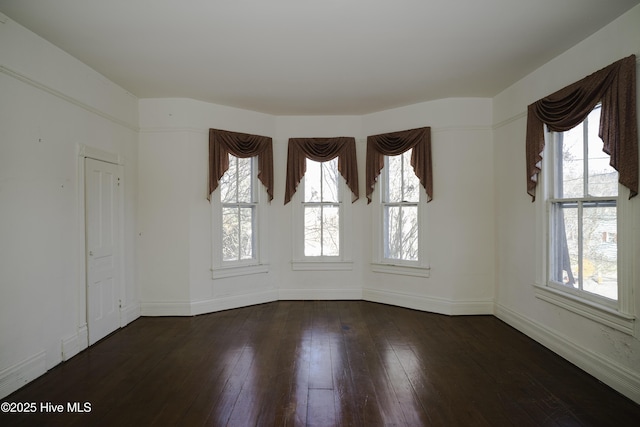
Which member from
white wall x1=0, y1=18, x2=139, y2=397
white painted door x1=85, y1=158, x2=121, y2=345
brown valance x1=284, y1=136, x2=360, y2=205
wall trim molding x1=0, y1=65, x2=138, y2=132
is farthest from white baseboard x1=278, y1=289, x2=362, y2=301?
wall trim molding x1=0, y1=65, x2=138, y2=132

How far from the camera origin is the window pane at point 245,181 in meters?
5.28

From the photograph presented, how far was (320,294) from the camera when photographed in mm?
5574

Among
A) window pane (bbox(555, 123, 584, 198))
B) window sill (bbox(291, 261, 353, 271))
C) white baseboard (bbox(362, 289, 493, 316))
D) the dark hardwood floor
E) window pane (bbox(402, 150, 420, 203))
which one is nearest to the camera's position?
the dark hardwood floor

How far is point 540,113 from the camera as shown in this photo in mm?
3615

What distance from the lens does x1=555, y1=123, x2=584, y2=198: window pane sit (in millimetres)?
3283

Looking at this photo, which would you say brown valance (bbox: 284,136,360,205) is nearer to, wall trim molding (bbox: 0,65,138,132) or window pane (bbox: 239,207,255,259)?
window pane (bbox: 239,207,255,259)

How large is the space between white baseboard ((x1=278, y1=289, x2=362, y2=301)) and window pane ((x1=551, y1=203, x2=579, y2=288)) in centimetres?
270

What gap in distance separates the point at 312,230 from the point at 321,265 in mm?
549

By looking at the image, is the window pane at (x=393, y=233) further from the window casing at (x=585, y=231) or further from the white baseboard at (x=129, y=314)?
the white baseboard at (x=129, y=314)

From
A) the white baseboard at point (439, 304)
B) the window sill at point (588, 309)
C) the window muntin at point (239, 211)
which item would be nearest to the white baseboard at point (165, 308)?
the window muntin at point (239, 211)

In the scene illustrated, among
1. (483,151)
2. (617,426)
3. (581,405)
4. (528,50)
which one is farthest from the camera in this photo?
(483,151)

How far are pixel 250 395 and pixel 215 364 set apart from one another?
0.69 meters

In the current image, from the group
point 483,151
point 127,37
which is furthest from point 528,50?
point 127,37

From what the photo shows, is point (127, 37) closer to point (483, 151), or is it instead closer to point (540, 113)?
point (540, 113)
